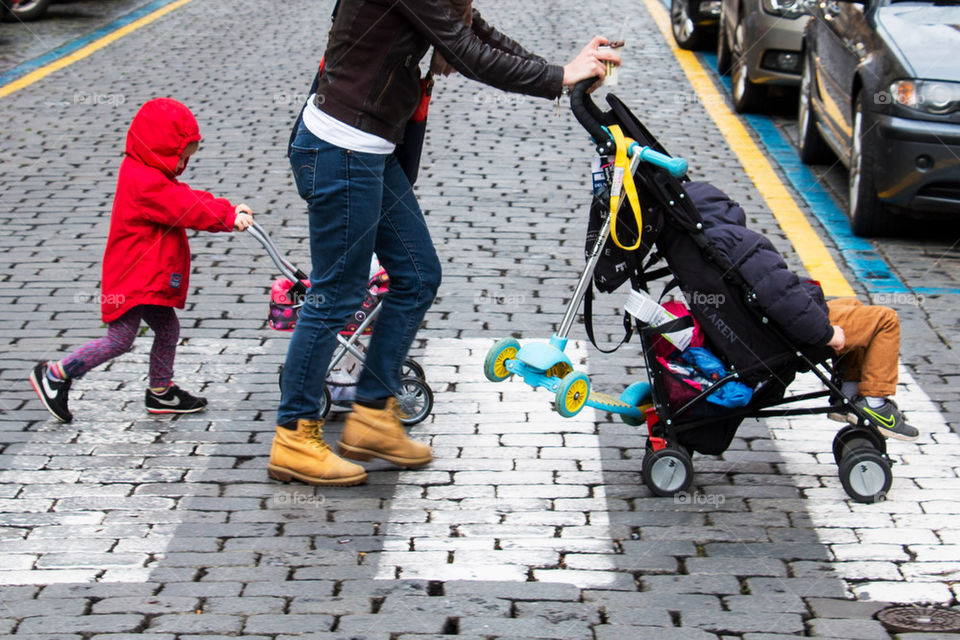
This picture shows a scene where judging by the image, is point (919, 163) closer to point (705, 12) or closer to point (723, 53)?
point (723, 53)

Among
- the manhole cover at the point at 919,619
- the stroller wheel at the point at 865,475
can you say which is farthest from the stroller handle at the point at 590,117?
the manhole cover at the point at 919,619

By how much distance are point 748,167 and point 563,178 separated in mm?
1491

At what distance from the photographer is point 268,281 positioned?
7.38 metres

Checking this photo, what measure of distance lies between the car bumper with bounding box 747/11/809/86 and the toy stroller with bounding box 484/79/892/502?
22.1 feet

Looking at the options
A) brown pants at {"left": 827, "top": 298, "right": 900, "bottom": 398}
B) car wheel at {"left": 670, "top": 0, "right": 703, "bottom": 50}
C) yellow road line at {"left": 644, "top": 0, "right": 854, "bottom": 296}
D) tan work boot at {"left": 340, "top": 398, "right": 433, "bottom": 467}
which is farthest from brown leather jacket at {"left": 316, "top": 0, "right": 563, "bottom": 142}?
car wheel at {"left": 670, "top": 0, "right": 703, "bottom": 50}

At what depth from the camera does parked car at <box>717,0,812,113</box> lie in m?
11.0

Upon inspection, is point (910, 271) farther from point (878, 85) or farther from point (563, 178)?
point (563, 178)

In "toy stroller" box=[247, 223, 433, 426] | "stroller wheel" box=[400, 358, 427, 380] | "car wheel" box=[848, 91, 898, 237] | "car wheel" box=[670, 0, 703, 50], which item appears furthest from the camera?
"car wheel" box=[670, 0, 703, 50]

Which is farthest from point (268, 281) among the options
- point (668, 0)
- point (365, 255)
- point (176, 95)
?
point (668, 0)

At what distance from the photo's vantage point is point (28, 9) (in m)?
16.4

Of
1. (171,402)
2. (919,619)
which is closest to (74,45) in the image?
(171,402)

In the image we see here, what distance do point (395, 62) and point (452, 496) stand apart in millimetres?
1613

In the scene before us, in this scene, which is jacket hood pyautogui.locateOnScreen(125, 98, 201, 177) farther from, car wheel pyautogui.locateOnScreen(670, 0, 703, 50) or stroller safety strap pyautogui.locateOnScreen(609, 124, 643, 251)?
car wheel pyautogui.locateOnScreen(670, 0, 703, 50)

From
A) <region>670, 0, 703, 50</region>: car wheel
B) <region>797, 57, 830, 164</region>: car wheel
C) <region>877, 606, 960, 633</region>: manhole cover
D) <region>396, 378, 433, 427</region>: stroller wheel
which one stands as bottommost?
<region>670, 0, 703, 50</region>: car wheel
